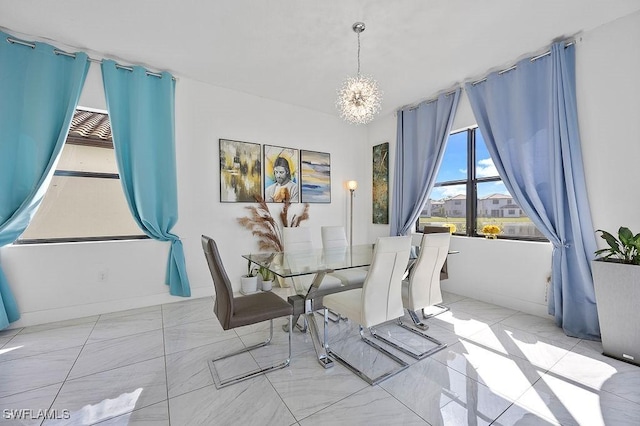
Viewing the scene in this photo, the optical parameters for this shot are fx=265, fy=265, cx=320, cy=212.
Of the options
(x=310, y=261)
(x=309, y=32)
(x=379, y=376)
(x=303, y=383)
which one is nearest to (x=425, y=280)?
(x=379, y=376)

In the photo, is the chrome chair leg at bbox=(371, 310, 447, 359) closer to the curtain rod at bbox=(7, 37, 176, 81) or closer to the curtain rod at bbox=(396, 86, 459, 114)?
the curtain rod at bbox=(396, 86, 459, 114)

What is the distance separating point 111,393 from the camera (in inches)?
69.6

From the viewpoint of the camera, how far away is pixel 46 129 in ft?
9.13

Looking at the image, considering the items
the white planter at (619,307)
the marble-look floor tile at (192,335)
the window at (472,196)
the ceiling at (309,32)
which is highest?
the ceiling at (309,32)

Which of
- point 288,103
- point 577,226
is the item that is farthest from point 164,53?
point 577,226

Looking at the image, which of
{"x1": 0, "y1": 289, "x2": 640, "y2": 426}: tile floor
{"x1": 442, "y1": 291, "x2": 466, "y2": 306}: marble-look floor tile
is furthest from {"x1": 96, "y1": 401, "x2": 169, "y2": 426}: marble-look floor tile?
{"x1": 442, "y1": 291, "x2": 466, "y2": 306}: marble-look floor tile

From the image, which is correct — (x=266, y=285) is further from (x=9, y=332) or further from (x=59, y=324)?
(x=9, y=332)

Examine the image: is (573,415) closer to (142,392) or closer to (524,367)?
(524,367)

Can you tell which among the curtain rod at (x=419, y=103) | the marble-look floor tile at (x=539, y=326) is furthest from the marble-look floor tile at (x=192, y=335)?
the curtain rod at (x=419, y=103)

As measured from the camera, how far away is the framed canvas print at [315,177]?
4562 millimetres

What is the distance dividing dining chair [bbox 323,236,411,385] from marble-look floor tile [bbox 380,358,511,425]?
0.36ft

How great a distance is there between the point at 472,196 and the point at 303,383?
3.33m

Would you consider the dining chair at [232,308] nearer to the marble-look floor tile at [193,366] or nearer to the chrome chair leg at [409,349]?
the marble-look floor tile at [193,366]

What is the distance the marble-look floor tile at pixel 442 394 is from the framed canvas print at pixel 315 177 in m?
3.12
